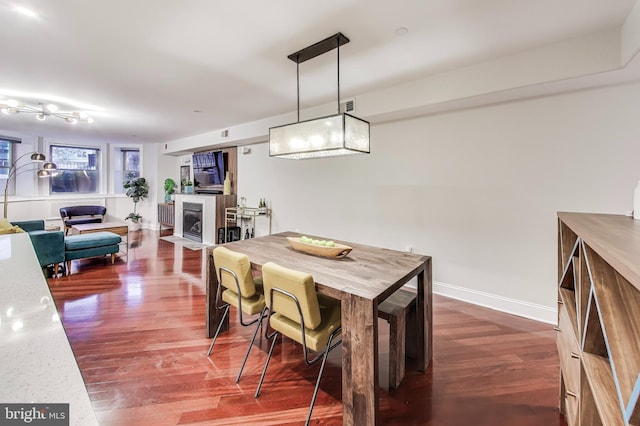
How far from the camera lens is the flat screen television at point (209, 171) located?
6438 mm

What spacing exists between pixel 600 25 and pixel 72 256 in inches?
257

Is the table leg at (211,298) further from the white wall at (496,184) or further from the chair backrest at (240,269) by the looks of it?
the white wall at (496,184)

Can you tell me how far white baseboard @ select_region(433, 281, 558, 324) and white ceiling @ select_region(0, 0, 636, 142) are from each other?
245cm

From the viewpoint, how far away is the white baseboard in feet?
9.28

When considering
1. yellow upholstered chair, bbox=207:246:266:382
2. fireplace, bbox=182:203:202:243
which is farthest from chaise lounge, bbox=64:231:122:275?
yellow upholstered chair, bbox=207:246:266:382

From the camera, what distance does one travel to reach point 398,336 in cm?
193

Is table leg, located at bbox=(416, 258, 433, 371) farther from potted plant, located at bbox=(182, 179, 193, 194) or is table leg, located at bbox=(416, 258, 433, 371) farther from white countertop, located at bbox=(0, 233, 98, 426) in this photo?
potted plant, located at bbox=(182, 179, 193, 194)

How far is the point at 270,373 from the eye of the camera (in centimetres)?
210

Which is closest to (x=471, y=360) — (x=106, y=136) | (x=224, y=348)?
(x=224, y=348)

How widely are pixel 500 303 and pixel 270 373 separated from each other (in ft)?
8.37

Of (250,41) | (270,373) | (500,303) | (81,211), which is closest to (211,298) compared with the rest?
(270,373)

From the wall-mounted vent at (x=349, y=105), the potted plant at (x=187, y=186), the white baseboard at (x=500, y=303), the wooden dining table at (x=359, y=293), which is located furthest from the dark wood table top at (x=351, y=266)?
the potted plant at (x=187, y=186)

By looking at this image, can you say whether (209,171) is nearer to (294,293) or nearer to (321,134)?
(321,134)

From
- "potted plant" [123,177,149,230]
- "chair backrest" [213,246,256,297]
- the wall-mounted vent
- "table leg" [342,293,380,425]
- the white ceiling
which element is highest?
the white ceiling
